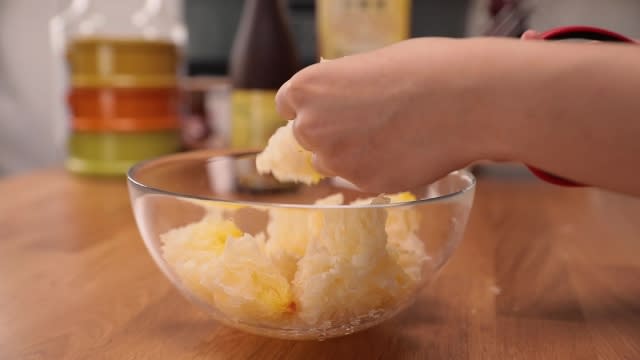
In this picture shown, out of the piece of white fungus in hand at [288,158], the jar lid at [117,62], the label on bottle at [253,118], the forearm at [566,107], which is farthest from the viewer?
the jar lid at [117,62]

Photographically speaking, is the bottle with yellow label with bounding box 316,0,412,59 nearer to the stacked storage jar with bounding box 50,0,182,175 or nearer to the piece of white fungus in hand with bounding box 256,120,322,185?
the stacked storage jar with bounding box 50,0,182,175

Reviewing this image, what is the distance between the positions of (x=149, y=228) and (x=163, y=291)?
100mm

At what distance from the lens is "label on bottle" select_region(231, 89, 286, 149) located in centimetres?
94

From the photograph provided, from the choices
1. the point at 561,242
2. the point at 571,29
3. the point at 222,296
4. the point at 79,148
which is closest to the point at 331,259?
the point at 222,296

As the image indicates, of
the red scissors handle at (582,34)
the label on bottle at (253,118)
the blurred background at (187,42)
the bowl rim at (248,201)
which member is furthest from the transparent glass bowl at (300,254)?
the blurred background at (187,42)

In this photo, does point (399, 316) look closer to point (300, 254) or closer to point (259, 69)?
point (300, 254)

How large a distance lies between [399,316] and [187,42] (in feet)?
3.58

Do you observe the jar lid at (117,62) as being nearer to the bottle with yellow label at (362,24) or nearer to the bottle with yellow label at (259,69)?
the bottle with yellow label at (259,69)

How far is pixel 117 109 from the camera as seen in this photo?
1074mm

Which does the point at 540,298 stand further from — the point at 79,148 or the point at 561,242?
the point at 79,148

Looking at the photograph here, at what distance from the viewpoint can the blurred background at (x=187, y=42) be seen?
44.0 inches

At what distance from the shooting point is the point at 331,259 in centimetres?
37

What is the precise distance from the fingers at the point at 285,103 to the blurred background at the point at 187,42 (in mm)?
661

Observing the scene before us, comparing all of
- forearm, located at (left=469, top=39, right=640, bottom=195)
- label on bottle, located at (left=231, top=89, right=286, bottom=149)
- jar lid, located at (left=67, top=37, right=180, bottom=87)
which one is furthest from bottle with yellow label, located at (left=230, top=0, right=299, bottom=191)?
forearm, located at (left=469, top=39, right=640, bottom=195)
